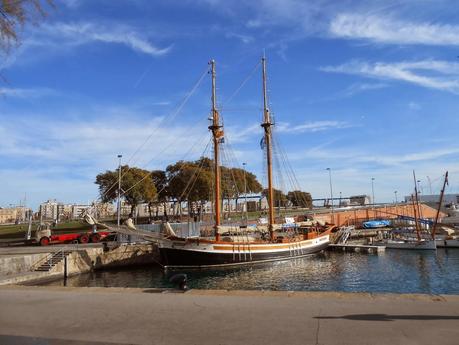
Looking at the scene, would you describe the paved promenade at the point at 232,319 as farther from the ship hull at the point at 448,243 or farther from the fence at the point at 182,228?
the ship hull at the point at 448,243

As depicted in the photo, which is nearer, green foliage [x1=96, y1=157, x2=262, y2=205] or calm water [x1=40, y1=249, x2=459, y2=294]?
calm water [x1=40, y1=249, x2=459, y2=294]

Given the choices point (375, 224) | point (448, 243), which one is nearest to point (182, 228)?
point (448, 243)

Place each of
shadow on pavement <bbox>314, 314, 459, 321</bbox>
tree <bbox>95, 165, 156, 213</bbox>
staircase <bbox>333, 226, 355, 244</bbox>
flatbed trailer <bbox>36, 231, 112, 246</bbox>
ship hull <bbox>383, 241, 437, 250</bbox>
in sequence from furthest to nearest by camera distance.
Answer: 1. tree <bbox>95, 165, 156, 213</bbox>
2. staircase <bbox>333, 226, 355, 244</bbox>
3. ship hull <bbox>383, 241, 437, 250</bbox>
4. flatbed trailer <bbox>36, 231, 112, 246</bbox>
5. shadow on pavement <bbox>314, 314, 459, 321</bbox>

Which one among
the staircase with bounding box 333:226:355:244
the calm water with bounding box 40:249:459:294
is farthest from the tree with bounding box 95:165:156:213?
the staircase with bounding box 333:226:355:244

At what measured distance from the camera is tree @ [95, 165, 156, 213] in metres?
63.8

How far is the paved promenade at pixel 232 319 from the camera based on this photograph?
7.38m

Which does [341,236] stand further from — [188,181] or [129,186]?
[129,186]

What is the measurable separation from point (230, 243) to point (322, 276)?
9.74 metres

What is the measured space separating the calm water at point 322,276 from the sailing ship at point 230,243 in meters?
1.22

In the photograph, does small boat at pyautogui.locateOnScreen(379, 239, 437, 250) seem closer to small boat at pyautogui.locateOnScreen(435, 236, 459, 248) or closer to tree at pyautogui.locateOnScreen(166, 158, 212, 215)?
small boat at pyautogui.locateOnScreen(435, 236, 459, 248)

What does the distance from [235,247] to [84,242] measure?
1675 cm

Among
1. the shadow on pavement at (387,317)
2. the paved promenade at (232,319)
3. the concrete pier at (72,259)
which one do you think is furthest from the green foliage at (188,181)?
the shadow on pavement at (387,317)

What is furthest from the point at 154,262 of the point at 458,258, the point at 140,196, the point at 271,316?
the point at 271,316

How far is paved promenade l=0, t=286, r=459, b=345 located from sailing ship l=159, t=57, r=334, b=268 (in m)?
26.3
